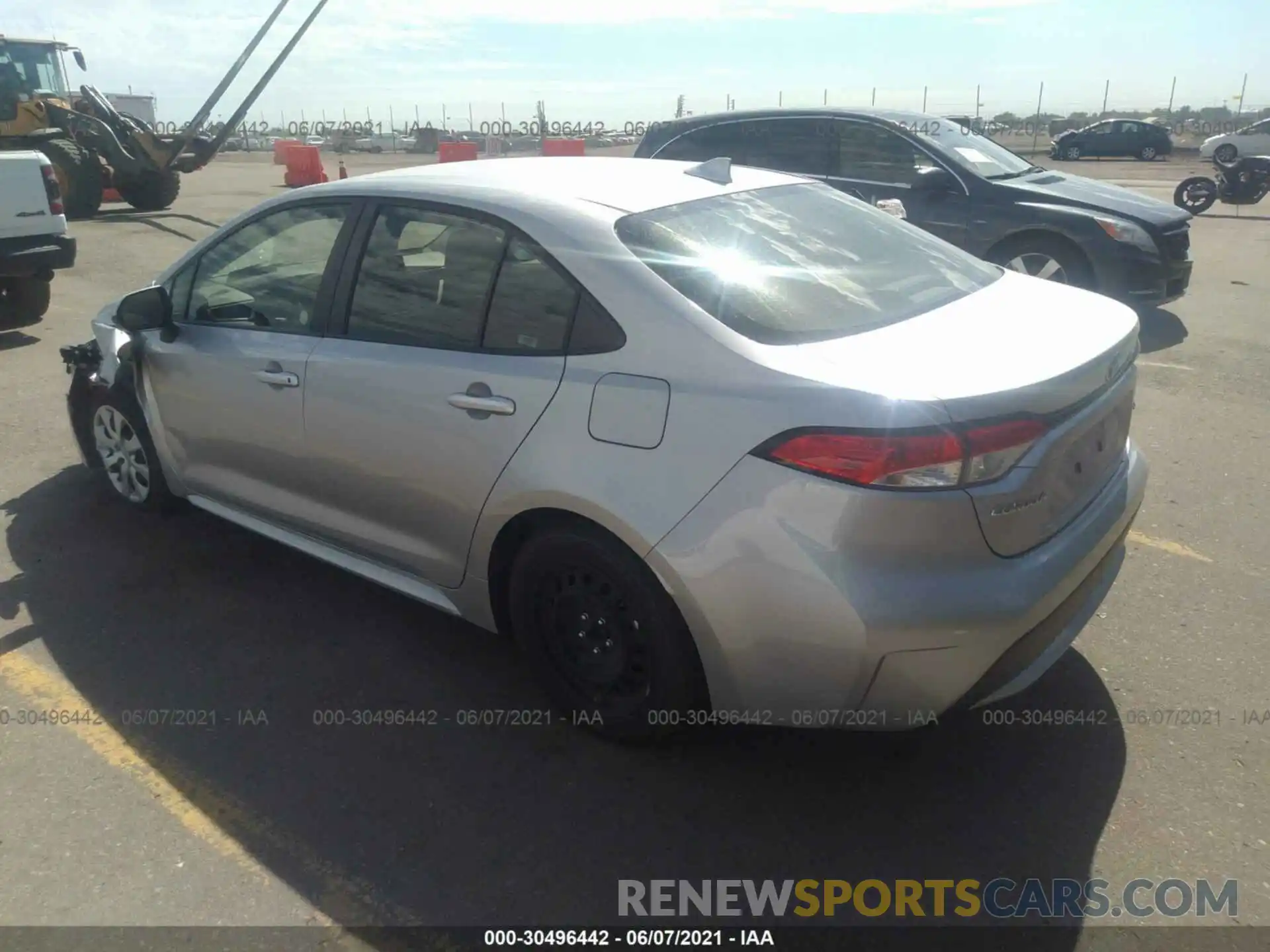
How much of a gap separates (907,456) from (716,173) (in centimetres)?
159

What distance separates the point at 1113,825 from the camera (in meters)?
2.70

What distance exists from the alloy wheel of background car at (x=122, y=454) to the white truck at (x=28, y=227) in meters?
4.41

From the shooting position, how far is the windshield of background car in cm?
833

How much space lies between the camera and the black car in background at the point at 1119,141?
33.5 meters

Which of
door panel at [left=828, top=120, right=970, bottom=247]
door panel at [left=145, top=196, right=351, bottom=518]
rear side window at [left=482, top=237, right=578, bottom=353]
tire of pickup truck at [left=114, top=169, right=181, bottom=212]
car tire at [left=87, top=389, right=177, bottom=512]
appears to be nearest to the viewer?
rear side window at [left=482, top=237, right=578, bottom=353]

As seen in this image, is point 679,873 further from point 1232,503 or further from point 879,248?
point 1232,503

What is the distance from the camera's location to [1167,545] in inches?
170

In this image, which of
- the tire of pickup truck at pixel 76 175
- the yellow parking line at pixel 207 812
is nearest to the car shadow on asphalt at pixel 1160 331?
Answer: the yellow parking line at pixel 207 812

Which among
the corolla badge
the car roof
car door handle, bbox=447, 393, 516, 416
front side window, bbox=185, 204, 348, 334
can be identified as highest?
the car roof

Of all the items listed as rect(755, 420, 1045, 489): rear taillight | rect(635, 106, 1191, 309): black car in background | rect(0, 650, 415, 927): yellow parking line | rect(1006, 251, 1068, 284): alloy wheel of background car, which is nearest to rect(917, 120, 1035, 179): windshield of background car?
rect(635, 106, 1191, 309): black car in background

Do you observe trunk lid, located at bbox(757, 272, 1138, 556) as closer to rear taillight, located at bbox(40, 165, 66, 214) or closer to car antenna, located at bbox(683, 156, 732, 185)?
car antenna, located at bbox(683, 156, 732, 185)

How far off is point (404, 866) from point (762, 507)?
132 cm

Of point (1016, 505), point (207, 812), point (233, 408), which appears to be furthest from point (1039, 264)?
point (207, 812)

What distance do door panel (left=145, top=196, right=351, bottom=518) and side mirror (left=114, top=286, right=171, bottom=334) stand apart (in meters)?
0.09
